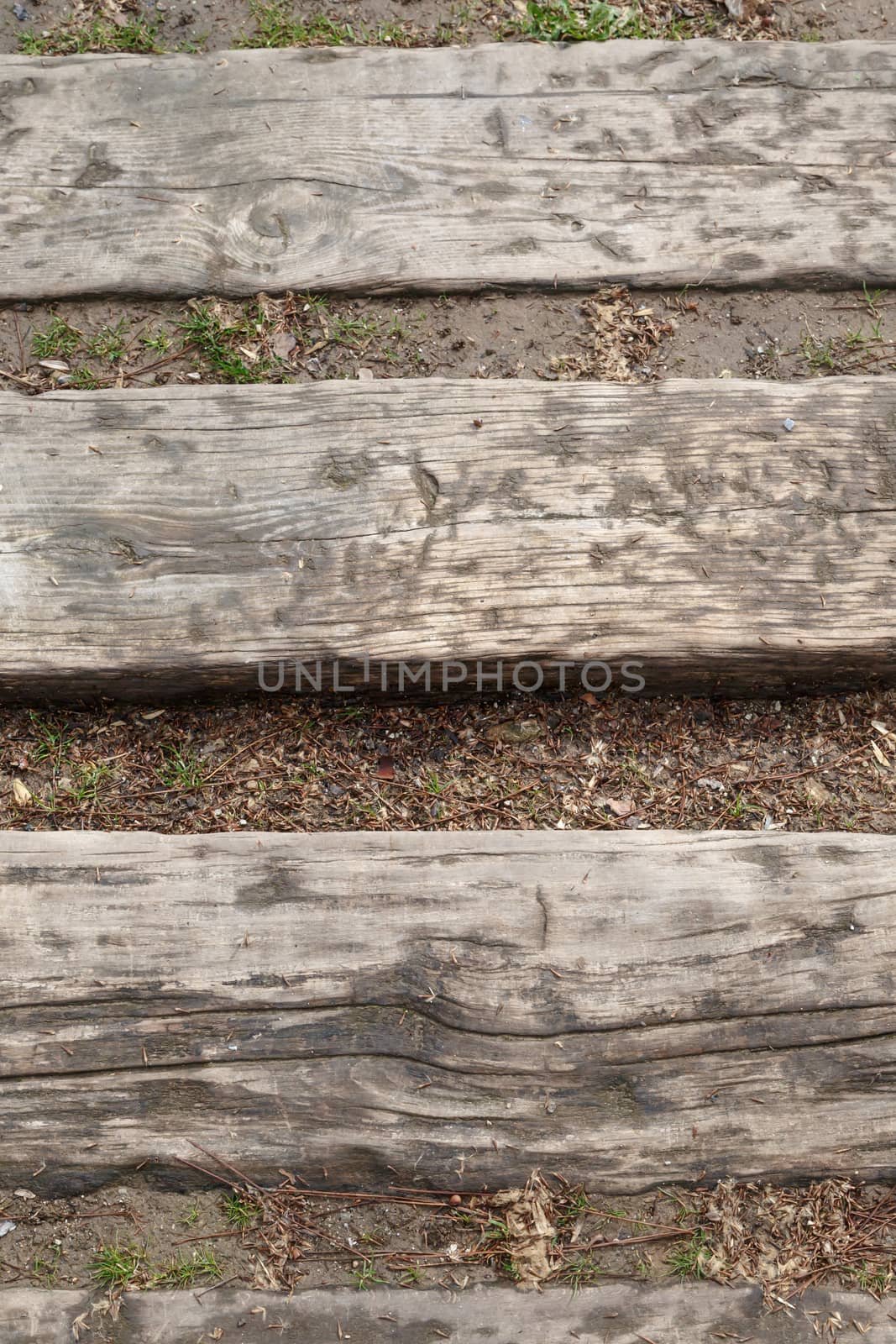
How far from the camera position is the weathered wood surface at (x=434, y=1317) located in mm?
2004

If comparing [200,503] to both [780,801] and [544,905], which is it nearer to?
[544,905]

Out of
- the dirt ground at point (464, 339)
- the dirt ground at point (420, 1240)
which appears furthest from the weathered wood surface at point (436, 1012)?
the dirt ground at point (464, 339)

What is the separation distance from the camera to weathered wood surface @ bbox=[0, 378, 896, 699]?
2.37 meters

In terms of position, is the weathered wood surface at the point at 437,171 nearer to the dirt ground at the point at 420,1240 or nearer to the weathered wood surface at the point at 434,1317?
the dirt ground at the point at 420,1240

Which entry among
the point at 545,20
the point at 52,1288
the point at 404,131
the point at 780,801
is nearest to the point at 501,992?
the point at 780,801

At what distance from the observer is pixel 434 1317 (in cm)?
202

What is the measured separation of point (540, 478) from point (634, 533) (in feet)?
0.85

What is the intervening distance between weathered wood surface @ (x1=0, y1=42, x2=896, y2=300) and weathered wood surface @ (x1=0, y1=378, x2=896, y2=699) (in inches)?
16.8

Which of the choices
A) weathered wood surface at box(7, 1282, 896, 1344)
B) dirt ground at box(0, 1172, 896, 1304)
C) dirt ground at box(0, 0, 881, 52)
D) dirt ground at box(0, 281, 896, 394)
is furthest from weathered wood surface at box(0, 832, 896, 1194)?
dirt ground at box(0, 0, 881, 52)

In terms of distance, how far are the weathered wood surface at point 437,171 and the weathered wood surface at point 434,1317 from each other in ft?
7.63

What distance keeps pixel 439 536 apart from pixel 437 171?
3.58ft

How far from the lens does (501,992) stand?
7.05 ft

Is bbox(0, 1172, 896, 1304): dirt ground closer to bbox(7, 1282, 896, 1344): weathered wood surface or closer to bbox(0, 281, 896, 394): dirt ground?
bbox(7, 1282, 896, 1344): weathered wood surface

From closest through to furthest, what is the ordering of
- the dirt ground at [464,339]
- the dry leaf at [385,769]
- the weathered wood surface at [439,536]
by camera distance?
the weathered wood surface at [439,536] → the dry leaf at [385,769] → the dirt ground at [464,339]
